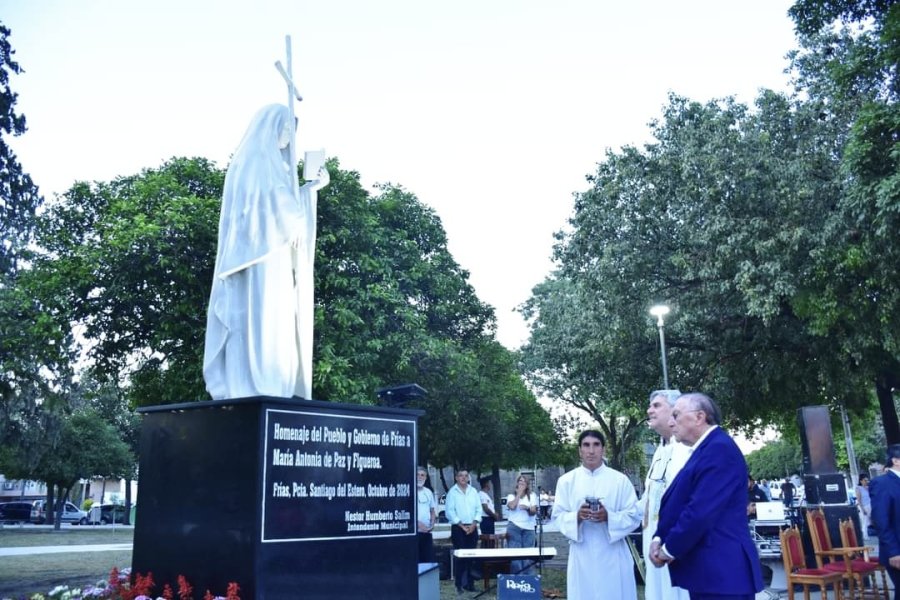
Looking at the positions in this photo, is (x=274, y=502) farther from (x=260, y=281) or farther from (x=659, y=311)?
(x=659, y=311)

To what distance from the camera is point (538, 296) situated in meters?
39.4

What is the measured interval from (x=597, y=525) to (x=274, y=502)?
115 inches

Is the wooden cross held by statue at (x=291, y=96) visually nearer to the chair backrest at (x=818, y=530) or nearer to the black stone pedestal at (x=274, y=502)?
the black stone pedestal at (x=274, y=502)

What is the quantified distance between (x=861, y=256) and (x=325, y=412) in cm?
1389

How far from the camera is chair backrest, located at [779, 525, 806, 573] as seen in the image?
29.9ft

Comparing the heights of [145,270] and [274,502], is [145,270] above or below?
above

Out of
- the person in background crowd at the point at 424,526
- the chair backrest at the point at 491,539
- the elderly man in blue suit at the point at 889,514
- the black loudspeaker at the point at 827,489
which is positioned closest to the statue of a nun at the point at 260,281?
the elderly man in blue suit at the point at 889,514

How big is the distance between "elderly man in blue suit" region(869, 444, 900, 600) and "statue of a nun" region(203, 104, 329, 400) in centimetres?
555

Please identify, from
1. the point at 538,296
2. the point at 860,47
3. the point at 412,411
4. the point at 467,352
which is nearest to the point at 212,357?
the point at 412,411

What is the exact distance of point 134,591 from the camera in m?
4.74

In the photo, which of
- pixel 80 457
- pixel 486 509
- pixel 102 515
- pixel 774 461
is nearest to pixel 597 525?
pixel 486 509

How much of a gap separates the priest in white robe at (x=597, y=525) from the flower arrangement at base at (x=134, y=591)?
2940 millimetres

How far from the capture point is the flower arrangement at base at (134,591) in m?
4.47

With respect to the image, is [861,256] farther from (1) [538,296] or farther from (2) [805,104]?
(1) [538,296]
